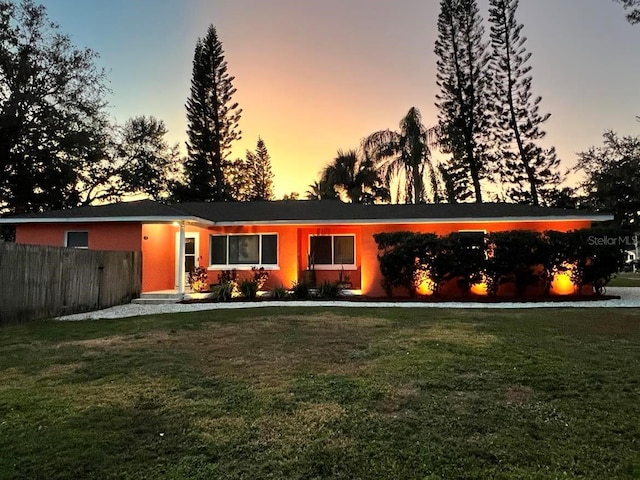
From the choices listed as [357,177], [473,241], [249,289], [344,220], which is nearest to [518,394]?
[473,241]

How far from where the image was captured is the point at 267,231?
55.4 feet

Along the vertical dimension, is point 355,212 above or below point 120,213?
above

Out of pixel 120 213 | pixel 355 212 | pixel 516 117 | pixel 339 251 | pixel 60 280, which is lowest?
pixel 60 280

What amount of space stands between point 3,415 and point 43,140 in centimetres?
2484

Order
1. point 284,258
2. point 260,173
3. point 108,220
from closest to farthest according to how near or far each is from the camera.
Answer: point 108,220
point 284,258
point 260,173

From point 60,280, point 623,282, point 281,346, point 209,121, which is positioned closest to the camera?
point 281,346

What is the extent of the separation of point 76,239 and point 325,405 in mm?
13796

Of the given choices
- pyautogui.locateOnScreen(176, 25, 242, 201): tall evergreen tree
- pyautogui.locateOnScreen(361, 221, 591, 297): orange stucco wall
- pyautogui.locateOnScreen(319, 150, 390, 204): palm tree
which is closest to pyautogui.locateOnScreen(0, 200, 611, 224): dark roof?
pyautogui.locateOnScreen(361, 221, 591, 297): orange stucco wall

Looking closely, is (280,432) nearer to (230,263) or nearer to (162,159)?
(230,263)

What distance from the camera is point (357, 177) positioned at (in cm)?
2583

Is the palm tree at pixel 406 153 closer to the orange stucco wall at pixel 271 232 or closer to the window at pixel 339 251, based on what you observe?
the window at pixel 339 251

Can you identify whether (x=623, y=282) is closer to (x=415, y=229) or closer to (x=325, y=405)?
(x=415, y=229)

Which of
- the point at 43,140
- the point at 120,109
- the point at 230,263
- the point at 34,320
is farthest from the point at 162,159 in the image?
the point at 34,320

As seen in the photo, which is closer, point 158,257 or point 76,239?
point 76,239
